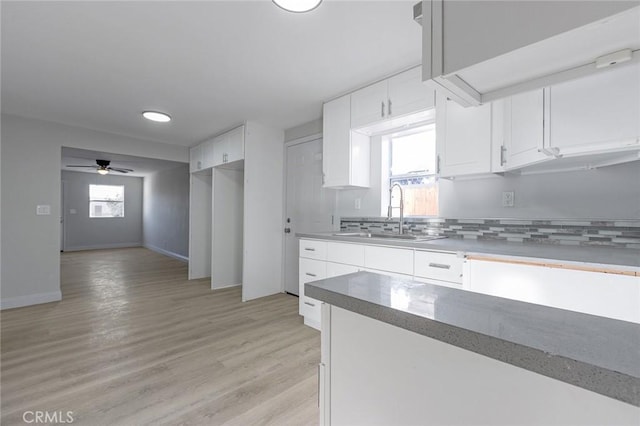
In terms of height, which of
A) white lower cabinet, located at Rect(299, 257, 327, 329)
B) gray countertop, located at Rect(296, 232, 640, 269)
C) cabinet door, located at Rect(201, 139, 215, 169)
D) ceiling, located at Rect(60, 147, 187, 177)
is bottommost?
white lower cabinet, located at Rect(299, 257, 327, 329)

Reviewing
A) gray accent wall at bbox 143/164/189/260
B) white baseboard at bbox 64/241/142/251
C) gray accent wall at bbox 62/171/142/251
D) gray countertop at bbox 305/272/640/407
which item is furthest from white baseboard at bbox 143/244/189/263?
gray countertop at bbox 305/272/640/407

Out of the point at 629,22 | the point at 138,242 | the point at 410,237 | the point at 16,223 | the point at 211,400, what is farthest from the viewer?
the point at 138,242

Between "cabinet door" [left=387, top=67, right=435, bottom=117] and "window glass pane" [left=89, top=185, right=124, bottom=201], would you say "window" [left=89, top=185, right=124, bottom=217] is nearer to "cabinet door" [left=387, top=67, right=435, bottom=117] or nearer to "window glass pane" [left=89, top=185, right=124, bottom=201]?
"window glass pane" [left=89, top=185, right=124, bottom=201]

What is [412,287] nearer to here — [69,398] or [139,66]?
[69,398]

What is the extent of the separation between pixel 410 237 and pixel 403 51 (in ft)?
4.89

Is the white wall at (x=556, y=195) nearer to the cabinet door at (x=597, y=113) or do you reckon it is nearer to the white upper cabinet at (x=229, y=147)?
the cabinet door at (x=597, y=113)

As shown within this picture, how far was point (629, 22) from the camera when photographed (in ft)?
1.43

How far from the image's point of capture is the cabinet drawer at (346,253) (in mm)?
2350

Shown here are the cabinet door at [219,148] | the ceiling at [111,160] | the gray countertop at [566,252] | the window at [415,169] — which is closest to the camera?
the gray countertop at [566,252]

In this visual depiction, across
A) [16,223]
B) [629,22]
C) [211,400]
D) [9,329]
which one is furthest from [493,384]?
[16,223]

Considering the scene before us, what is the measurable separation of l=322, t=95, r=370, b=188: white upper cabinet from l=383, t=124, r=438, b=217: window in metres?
0.29

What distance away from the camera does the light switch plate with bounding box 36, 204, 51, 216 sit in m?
3.62

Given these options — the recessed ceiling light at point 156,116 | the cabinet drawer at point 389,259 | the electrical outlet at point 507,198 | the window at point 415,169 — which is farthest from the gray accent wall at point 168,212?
the electrical outlet at point 507,198

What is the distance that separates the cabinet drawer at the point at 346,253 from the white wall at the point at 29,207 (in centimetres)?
374
